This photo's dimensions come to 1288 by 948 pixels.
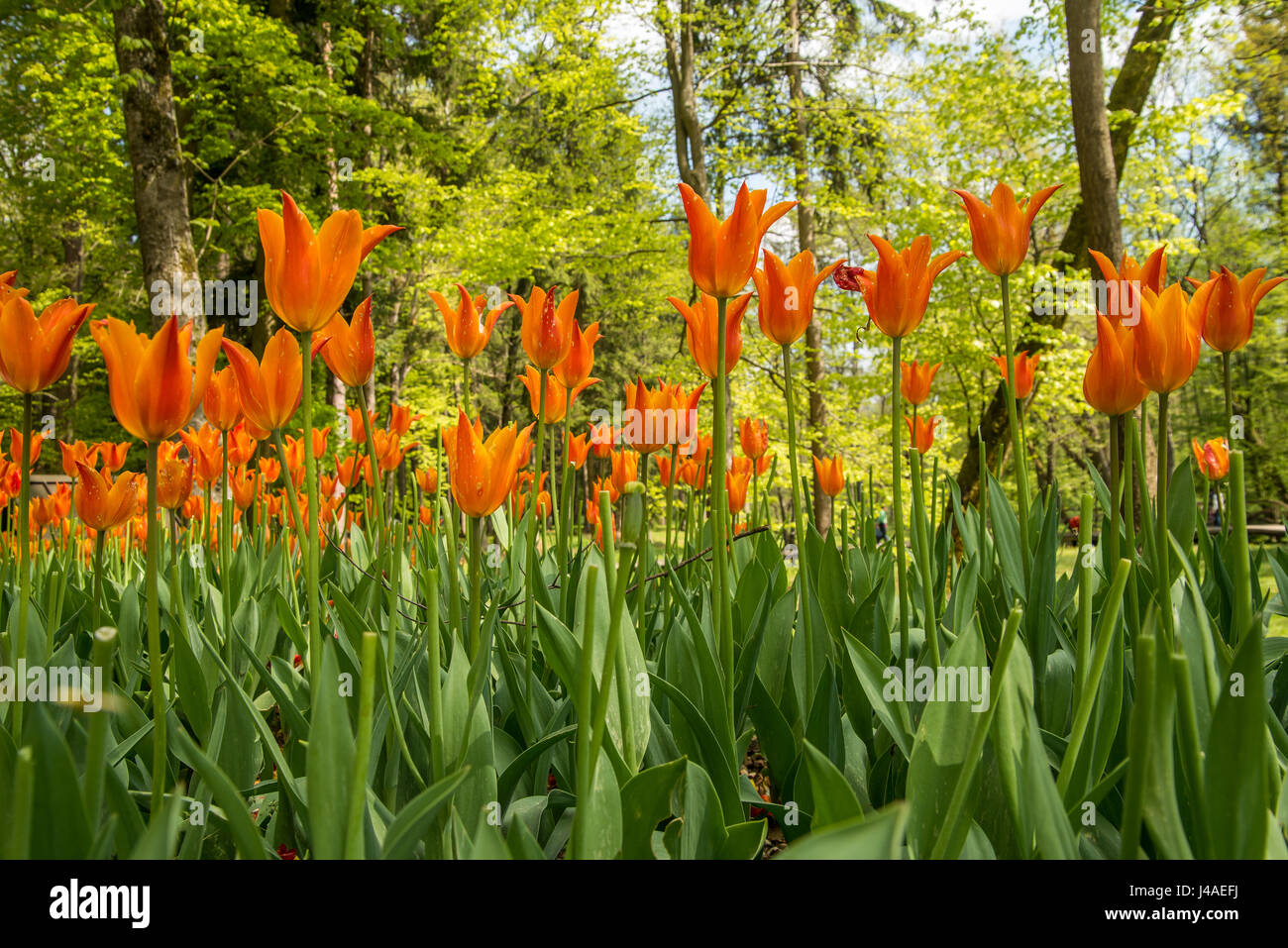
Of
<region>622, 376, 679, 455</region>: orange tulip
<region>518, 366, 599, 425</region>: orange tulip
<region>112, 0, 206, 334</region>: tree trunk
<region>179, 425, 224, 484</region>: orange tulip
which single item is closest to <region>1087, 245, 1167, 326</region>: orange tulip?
<region>622, 376, 679, 455</region>: orange tulip

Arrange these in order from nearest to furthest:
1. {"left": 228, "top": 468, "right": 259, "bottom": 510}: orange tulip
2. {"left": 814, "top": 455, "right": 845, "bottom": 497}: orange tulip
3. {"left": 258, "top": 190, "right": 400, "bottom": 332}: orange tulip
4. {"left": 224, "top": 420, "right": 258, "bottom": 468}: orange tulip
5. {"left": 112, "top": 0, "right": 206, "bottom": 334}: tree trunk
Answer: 1. {"left": 258, "top": 190, "right": 400, "bottom": 332}: orange tulip
2. {"left": 224, "top": 420, "right": 258, "bottom": 468}: orange tulip
3. {"left": 228, "top": 468, "right": 259, "bottom": 510}: orange tulip
4. {"left": 814, "top": 455, "right": 845, "bottom": 497}: orange tulip
5. {"left": 112, "top": 0, "right": 206, "bottom": 334}: tree trunk

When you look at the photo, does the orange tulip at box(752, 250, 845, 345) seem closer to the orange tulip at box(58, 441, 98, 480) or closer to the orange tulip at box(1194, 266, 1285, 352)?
the orange tulip at box(1194, 266, 1285, 352)

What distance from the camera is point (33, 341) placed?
945 millimetres

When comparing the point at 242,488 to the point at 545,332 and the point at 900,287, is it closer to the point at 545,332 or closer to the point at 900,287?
the point at 545,332

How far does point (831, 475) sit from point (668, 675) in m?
1.64

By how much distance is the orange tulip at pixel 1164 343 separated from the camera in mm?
997

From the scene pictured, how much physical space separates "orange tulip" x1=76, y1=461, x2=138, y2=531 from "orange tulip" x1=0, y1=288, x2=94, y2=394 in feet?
0.86

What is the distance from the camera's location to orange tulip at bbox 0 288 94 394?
3.04 feet

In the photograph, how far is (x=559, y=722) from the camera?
42.5 inches

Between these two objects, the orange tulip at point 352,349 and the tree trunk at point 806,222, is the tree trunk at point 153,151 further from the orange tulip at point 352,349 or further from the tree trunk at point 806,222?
the tree trunk at point 806,222

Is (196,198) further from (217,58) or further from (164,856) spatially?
(164,856)

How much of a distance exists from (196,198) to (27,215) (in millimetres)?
5334

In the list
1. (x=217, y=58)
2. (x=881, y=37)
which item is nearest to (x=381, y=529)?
(x=217, y=58)

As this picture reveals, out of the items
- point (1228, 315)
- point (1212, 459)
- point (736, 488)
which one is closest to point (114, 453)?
point (736, 488)
